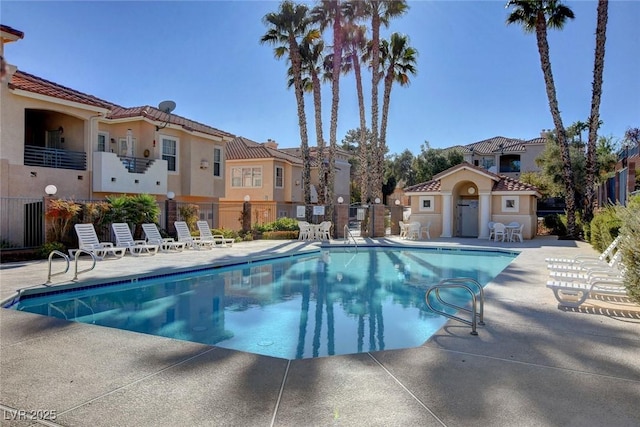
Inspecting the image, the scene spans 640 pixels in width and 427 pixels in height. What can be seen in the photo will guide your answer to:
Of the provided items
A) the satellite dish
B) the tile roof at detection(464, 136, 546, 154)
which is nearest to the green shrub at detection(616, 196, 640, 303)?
the satellite dish

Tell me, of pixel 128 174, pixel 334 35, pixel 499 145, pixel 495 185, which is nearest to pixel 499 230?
pixel 495 185

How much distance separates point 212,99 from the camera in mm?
24812

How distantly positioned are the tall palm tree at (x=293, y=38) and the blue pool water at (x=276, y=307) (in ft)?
43.0

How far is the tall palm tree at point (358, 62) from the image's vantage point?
27166 mm

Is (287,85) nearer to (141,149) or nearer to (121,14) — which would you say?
(141,149)

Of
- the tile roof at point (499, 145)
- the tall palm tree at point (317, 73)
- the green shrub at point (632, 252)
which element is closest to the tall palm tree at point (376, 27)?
the tall palm tree at point (317, 73)

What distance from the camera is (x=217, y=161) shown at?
28.0 metres

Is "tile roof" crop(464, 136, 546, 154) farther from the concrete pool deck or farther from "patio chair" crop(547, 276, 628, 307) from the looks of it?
the concrete pool deck

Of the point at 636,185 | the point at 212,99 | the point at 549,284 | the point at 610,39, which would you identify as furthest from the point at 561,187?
the point at 549,284

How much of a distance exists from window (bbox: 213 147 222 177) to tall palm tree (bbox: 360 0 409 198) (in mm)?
10129

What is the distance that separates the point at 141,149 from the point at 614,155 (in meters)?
36.3

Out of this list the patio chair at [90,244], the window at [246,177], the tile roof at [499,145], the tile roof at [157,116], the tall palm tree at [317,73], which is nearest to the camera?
the patio chair at [90,244]

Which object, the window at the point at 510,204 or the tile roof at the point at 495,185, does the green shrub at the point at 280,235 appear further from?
the window at the point at 510,204

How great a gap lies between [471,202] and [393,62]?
1057 centimetres
